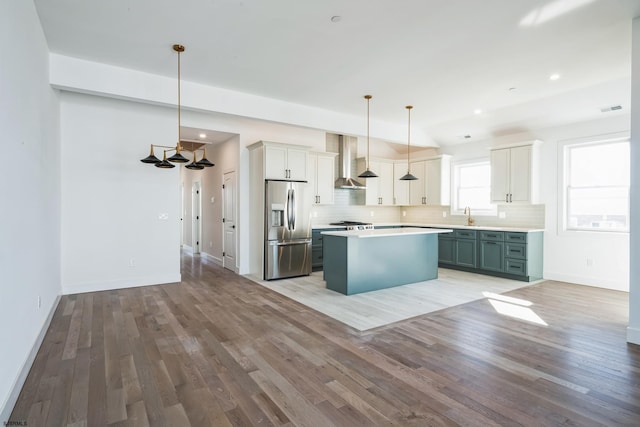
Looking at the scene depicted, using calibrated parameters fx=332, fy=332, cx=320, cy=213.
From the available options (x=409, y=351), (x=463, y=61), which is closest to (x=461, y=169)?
(x=463, y=61)

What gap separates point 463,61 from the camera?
4074mm

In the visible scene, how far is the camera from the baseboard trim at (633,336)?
316 cm

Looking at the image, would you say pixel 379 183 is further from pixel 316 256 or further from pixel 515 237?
pixel 515 237

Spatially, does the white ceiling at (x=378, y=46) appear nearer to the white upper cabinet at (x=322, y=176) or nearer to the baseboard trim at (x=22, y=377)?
the white upper cabinet at (x=322, y=176)

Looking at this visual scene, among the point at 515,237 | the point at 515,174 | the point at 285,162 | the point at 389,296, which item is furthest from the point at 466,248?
the point at 285,162

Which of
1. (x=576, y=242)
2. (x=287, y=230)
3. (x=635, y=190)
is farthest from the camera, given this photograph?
(x=287, y=230)

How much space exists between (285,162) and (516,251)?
4523 millimetres

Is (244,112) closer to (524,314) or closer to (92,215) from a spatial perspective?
(92,215)

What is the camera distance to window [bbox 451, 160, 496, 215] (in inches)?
284

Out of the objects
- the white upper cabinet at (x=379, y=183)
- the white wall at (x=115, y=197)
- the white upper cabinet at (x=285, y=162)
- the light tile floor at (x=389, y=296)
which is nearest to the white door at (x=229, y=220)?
the light tile floor at (x=389, y=296)

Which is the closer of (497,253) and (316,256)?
(497,253)

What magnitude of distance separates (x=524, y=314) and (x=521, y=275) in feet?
6.99

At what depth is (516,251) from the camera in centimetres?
597

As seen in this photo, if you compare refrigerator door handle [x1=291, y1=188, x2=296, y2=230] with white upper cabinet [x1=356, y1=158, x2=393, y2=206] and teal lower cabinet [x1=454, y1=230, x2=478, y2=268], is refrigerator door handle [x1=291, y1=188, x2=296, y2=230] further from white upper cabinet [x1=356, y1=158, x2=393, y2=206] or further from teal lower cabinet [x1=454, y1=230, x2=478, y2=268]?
teal lower cabinet [x1=454, y1=230, x2=478, y2=268]
